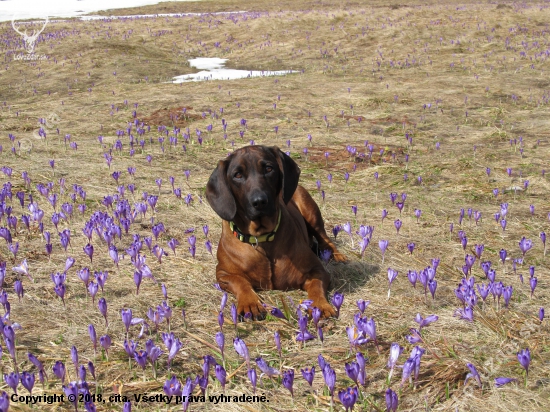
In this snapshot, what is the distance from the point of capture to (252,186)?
499 centimetres

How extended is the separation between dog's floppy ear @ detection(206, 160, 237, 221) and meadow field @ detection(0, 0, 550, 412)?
2.47ft

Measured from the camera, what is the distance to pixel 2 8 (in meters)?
64.0

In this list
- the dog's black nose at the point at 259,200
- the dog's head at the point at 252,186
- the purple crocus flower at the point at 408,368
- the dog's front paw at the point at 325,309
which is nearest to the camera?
the purple crocus flower at the point at 408,368

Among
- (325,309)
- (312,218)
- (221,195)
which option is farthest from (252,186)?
(312,218)

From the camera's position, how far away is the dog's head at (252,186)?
4.92 m

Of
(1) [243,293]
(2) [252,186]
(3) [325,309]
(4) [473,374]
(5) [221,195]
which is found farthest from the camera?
(5) [221,195]

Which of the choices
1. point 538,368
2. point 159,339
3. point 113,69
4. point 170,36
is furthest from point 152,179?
point 170,36

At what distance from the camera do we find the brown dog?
499cm

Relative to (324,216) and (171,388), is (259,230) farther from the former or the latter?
(324,216)

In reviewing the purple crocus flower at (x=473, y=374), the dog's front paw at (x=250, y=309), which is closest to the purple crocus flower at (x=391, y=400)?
the purple crocus flower at (x=473, y=374)

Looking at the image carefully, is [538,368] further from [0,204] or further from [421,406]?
[0,204]

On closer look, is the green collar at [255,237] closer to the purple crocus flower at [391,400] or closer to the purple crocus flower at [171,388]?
the purple crocus flower at [171,388]

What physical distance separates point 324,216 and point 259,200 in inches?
118

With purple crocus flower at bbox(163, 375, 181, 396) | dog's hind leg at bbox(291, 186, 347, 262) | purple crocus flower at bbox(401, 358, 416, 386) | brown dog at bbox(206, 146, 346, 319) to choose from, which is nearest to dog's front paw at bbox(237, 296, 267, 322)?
brown dog at bbox(206, 146, 346, 319)
